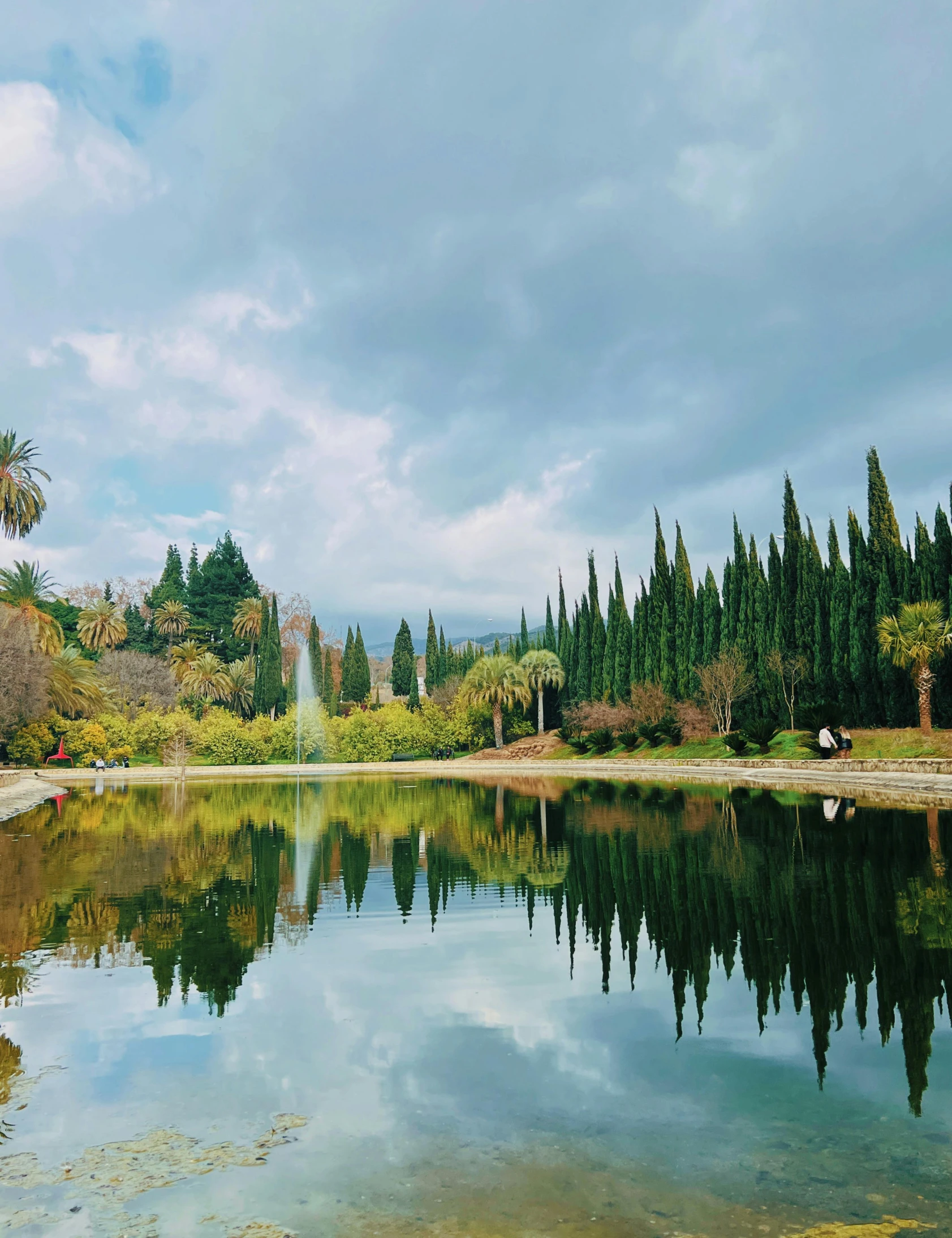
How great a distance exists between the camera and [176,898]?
1092cm

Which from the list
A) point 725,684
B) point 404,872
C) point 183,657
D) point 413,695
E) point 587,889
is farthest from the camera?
point 183,657

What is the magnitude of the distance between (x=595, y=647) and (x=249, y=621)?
3219cm

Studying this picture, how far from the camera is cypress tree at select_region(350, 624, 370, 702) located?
2859 inches

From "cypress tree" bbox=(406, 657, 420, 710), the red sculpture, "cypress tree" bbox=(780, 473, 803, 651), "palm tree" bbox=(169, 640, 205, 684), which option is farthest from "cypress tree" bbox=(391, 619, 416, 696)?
"cypress tree" bbox=(780, 473, 803, 651)

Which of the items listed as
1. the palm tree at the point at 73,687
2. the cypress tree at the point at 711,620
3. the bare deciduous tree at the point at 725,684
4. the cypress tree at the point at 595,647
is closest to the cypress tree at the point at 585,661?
the cypress tree at the point at 595,647

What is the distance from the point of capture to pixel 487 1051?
5586 millimetres

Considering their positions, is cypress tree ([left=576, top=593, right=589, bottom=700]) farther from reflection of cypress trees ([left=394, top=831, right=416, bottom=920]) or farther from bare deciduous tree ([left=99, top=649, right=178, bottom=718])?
reflection of cypress trees ([left=394, top=831, right=416, bottom=920])

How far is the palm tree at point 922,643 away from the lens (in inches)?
1152

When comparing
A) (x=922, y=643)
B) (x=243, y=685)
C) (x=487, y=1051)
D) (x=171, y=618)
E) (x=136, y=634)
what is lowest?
(x=487, y=1051)

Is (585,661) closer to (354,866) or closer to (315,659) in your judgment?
(315,659)

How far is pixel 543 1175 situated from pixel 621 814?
52.9ft

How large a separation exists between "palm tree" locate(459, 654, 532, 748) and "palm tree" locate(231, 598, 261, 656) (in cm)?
2715

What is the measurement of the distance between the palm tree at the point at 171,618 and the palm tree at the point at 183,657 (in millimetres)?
2090

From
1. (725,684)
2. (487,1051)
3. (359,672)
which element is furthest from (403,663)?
(487,1051)
